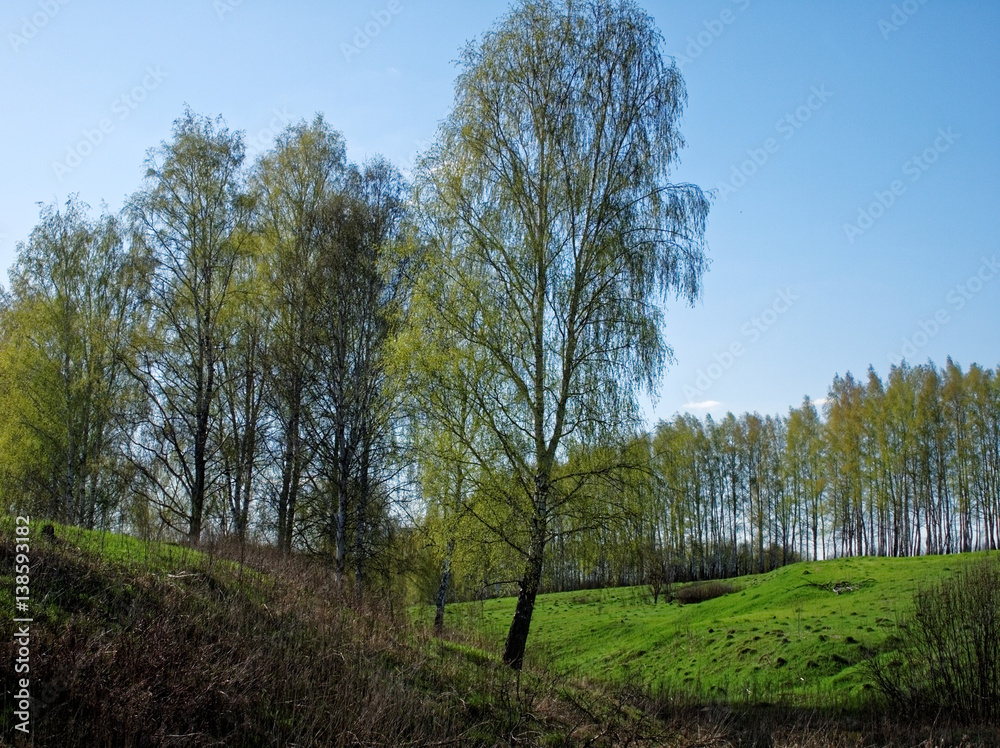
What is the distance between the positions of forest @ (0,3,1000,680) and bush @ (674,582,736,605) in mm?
15833

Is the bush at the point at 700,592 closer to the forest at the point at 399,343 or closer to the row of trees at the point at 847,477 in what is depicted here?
the row of trees at the point at 847,477

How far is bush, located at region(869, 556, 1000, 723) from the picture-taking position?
37.3 ft

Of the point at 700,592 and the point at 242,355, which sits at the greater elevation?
the point at 242,355

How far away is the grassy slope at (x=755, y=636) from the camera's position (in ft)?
44.9

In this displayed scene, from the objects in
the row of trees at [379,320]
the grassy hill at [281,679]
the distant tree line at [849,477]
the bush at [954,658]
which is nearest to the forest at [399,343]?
the row of trees at [379,320]

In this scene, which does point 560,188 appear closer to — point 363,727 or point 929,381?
point 363,727

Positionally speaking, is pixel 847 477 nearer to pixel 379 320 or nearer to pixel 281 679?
pixel 379 320

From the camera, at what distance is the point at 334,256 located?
17.5 m

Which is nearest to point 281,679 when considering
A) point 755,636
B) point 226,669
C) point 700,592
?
point 226,669

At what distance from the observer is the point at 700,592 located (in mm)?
33375

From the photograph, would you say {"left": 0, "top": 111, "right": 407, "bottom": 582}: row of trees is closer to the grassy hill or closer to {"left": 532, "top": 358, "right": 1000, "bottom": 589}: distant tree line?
the grassy hill

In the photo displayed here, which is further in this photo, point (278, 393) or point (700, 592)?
point (700, 592)

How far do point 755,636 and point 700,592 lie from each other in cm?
1684

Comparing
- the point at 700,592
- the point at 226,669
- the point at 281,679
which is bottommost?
the point at 700,592
